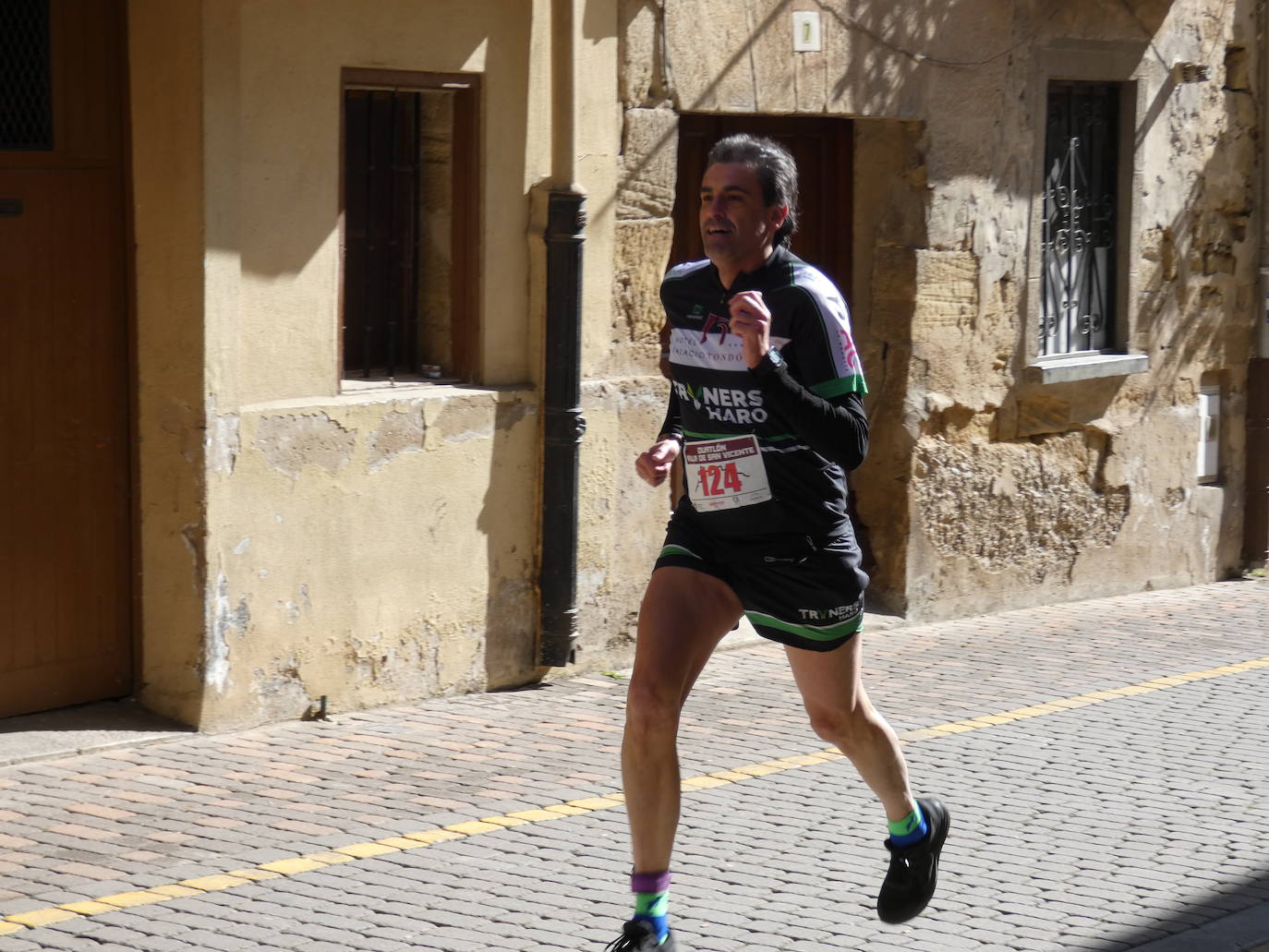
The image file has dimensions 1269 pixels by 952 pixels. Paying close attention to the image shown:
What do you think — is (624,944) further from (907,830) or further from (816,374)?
(816,374)

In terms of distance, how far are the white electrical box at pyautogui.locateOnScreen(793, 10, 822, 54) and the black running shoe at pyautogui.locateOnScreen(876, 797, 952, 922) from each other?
513cm

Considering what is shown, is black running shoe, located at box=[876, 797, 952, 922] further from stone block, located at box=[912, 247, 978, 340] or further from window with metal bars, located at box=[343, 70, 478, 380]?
stone block, located at box=[912, 247, 978, 340]

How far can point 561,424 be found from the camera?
325 inches

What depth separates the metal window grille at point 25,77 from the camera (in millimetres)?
7051

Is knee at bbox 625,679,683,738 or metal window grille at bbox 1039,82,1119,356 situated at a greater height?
metal window grille at bbox 1039,82,1119,356

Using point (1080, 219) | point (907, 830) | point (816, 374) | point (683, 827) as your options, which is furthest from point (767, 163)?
point (1080, 219)

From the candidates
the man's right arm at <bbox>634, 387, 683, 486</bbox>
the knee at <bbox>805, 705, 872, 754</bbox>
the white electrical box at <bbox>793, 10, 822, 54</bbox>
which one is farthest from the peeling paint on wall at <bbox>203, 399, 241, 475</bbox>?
the white electrical box at <bbox>793, 10, 822, 54</bbox>

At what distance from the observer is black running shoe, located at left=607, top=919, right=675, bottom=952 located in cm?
464

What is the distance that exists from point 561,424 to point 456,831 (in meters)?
2.52

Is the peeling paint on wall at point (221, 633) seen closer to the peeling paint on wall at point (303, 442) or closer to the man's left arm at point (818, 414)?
the peeling paint on wall at point (303, 442)

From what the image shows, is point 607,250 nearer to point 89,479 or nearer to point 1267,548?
point 89,479

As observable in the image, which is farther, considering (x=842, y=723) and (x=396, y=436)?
(x=396, y=436)

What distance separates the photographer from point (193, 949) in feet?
16.0

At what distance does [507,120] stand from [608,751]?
2643mm
